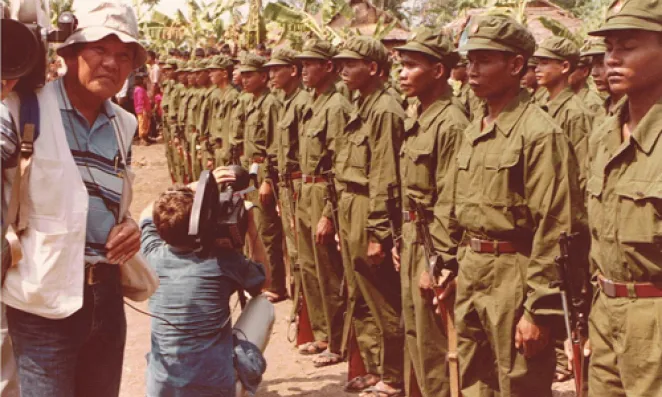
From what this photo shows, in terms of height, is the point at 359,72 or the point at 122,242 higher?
the point at 359,72

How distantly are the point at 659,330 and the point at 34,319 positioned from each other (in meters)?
2.37

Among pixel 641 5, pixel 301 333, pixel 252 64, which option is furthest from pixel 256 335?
pixel 252 64

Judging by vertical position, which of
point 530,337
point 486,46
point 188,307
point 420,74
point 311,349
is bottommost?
point 311,349

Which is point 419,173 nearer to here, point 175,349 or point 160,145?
point 175,349

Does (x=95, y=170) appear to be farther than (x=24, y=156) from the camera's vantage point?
Yes

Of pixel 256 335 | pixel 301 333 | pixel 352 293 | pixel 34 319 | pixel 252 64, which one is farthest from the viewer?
pixel 252 64

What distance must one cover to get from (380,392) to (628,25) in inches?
145

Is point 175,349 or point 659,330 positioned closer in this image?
point 659,330

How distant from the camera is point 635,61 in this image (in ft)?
11.6

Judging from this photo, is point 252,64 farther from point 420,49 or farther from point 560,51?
point 420,49

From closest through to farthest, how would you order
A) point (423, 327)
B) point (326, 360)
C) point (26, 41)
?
point (26, 41), point (423, 327), point (326, 360)

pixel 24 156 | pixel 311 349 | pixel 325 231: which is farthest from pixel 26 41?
pixel 311 349

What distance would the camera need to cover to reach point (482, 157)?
14.8 feet

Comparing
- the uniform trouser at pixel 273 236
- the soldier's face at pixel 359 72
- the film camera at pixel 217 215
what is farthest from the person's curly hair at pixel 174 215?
the uniform trouser at pixel 273 236
